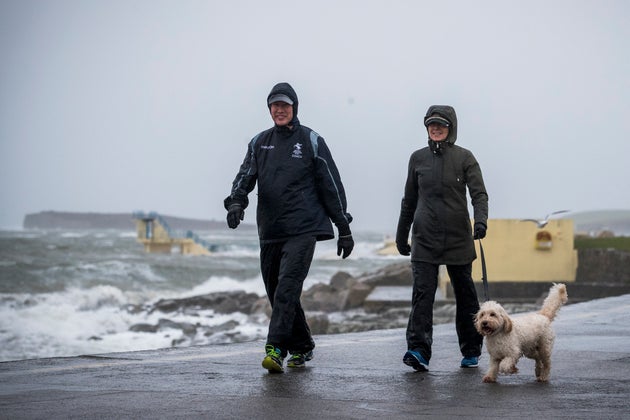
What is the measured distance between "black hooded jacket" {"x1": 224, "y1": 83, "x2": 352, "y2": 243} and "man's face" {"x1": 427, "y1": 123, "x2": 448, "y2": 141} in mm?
737

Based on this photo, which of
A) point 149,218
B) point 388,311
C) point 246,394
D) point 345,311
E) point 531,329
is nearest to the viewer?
point 246,394

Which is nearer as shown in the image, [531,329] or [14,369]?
[531,329]

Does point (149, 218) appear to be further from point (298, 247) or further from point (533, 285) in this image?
point (298, 247)

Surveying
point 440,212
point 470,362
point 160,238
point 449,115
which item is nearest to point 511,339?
point 470,362

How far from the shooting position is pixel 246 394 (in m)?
7.02

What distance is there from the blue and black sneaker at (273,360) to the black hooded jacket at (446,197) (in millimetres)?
1194

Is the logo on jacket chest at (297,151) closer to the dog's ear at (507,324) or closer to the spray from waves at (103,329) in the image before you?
the dog's ear at (507,324)

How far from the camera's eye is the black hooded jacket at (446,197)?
27.7 feet

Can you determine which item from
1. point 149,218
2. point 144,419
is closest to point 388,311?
point 144,419

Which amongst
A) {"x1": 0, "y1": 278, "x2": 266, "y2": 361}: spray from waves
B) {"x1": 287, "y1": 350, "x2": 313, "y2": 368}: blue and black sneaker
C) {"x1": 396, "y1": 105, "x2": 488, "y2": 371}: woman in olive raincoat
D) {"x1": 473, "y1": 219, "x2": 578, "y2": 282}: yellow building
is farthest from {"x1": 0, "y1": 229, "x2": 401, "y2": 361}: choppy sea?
{"x1": 396, "y1": 105, "x2": 488, "y2": 371}: woman in olive raincoat

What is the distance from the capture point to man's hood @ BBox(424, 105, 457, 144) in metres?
8.41

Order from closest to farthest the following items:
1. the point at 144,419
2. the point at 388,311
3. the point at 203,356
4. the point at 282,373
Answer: the point at 144,419
the point at 282,373
the point at 203,356
the point at 388,311

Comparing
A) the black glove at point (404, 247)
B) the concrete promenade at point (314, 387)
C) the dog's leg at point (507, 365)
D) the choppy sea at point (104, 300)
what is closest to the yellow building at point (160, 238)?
the choppy sea at point (104, 300)

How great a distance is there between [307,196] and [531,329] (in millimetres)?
1884
